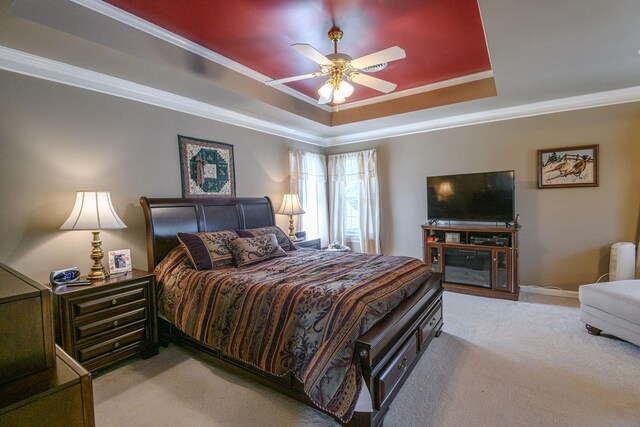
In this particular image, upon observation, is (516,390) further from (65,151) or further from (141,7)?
(65,151)

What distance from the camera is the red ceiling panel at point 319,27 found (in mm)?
2326

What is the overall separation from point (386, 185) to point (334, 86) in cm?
293

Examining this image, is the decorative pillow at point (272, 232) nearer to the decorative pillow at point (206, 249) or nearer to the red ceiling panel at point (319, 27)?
the decorative pillow at point (206, 249)

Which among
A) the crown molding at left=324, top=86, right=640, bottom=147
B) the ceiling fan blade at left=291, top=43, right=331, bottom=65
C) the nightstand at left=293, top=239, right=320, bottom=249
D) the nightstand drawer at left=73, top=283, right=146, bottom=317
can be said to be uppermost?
the crown molding at left=324, top=86, right=640, bottom=147

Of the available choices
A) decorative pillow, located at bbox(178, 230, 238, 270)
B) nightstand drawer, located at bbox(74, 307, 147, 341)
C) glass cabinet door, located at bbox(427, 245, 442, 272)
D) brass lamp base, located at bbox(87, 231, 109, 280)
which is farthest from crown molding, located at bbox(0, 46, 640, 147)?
nightstand drawer, located at bbox(74, 307, 147, 341)

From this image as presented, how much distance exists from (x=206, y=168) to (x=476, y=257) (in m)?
3.82

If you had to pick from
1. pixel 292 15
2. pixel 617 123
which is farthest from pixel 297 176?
pixel 617 123

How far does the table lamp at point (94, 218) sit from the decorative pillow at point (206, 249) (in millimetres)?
604

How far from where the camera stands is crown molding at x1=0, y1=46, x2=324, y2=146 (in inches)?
94.8

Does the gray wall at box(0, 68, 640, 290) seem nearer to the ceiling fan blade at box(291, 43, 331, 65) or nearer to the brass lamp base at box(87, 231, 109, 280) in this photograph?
the brass lamp base at box(87, 231, 109, 280)

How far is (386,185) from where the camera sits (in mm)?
5344

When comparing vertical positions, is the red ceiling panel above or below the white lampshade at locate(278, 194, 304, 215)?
above

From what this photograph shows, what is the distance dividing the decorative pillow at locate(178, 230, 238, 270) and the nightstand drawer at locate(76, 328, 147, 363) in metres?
0.75

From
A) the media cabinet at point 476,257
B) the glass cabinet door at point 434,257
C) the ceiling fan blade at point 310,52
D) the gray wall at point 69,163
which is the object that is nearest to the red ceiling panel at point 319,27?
the ceiling fan blade at point 310,52
